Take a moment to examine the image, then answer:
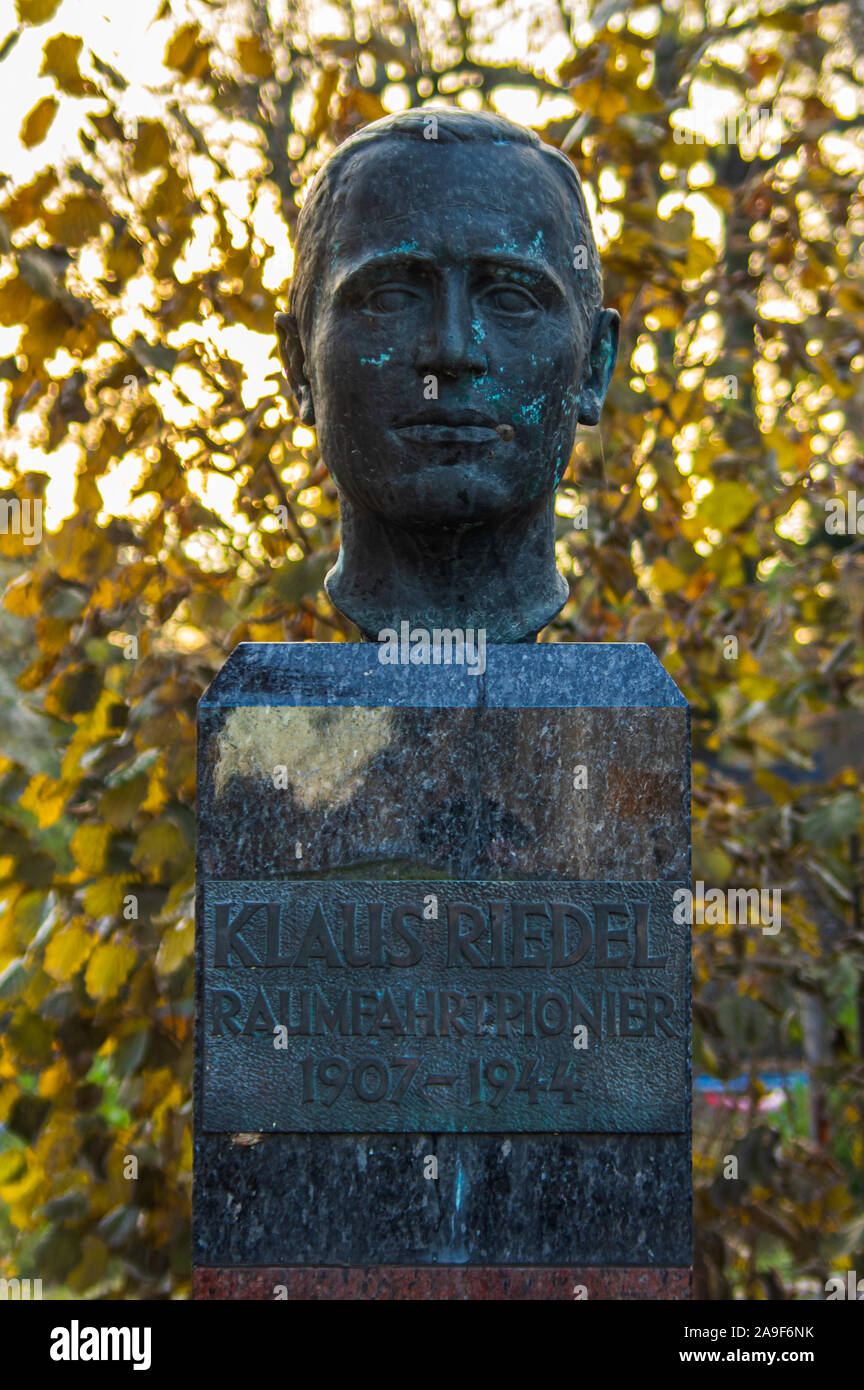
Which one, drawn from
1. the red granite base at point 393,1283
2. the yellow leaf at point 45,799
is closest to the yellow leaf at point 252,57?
the yellow leaf at point 45,799

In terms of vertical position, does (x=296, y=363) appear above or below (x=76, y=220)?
below

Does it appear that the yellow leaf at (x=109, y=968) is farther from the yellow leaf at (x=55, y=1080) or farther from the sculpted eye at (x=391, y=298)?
the sculpted eye at (x=391, y=298)

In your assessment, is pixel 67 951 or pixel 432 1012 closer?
pixel 432 1012

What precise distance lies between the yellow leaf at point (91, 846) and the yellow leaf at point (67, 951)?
157 mm

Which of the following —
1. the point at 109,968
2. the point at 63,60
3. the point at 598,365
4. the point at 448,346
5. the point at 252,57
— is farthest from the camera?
the point at 252,57

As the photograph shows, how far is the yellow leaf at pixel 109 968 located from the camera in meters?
3.39

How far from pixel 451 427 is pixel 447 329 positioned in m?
0.18

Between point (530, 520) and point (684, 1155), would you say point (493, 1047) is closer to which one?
point (684, 1155)

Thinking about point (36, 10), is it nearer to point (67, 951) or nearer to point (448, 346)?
point (448, 346)

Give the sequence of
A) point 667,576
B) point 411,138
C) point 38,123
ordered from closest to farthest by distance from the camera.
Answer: point 411,138, point 38,123, point 667,576

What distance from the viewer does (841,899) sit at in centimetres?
430

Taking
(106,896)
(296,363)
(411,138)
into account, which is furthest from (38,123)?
(106,896)

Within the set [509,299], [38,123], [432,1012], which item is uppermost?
[38,123]

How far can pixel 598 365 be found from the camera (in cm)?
300
